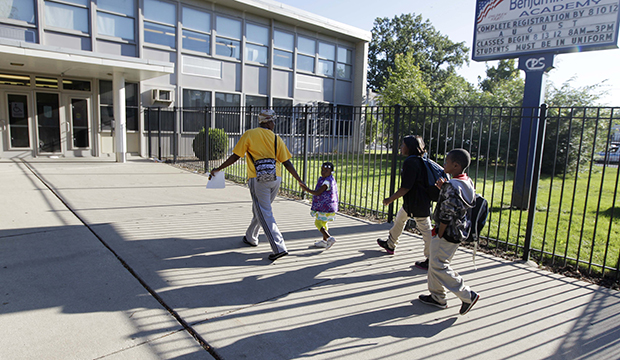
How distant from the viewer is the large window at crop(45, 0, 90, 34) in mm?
12695

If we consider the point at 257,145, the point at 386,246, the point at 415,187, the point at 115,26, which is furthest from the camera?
the point at 115,26

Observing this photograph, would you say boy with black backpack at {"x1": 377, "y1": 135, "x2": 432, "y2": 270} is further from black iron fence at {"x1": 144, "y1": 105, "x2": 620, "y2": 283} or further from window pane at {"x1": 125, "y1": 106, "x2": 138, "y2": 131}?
window pane at {"x1": 125, "y1": 106, "x2": 138, "y2": 131}

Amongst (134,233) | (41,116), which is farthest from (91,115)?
(134,233)

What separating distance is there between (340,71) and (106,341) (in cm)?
2039

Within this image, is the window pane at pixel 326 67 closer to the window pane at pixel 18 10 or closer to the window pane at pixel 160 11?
the window pane at pixel 160 11

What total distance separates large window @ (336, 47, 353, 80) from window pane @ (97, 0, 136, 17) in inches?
425

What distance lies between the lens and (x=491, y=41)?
8.02m

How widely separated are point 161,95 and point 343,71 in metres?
10.6

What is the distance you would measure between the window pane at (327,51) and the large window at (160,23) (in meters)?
7.97

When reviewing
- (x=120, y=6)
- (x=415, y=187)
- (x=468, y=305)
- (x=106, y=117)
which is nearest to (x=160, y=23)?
(x=120, y=6)

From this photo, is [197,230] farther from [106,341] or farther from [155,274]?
[106,341]

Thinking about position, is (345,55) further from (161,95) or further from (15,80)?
(15,80)

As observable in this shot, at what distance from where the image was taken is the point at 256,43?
17719 millimetres

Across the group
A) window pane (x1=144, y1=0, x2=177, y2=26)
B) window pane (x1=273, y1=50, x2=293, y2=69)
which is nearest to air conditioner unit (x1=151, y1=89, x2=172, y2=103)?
window pane (x1=144, y1=0, x2=177, y2=26)
